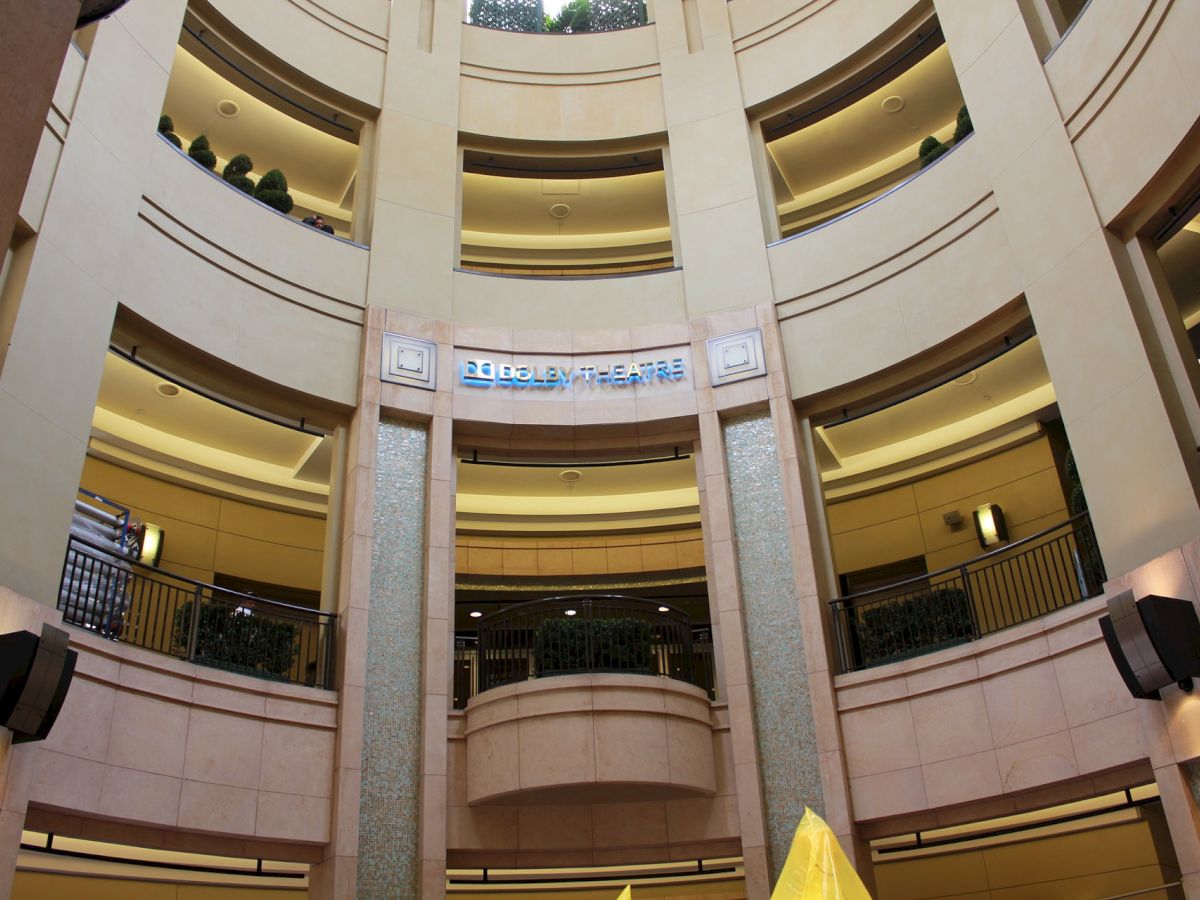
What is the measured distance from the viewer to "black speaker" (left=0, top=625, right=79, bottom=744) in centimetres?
789

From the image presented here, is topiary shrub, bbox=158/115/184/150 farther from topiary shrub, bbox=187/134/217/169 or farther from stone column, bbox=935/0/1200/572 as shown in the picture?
stone column, bbox=935/0/1200/572

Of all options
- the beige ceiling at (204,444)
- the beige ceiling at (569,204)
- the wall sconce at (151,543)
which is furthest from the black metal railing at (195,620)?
the beige ceiling at (569,204)

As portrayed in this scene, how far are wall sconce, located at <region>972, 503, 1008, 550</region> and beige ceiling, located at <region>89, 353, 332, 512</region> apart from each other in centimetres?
1013

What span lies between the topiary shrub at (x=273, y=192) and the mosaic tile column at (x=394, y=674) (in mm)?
3424

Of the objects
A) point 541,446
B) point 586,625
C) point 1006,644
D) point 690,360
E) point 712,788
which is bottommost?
point 712,788

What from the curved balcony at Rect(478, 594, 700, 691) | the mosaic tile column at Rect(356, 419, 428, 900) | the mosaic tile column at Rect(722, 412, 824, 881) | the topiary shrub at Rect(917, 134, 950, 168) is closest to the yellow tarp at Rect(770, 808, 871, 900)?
the mosaic tile column at Rect(722, 412, 824, 881)

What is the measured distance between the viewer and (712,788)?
1180 centimetres

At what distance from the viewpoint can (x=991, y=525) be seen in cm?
1575

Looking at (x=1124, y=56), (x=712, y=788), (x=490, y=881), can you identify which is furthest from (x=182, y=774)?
(x=1124, y=56)

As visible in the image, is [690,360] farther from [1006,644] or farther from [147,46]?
[147,46]

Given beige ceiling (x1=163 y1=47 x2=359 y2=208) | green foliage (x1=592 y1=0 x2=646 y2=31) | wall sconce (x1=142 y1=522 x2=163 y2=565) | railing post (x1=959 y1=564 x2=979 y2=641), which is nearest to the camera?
railing post (x1=959 y1=564 x2=979 y2=641)

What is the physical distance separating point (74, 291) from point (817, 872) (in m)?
9.18

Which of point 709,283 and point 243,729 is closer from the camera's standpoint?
point 243,729

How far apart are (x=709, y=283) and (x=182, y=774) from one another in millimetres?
9008
